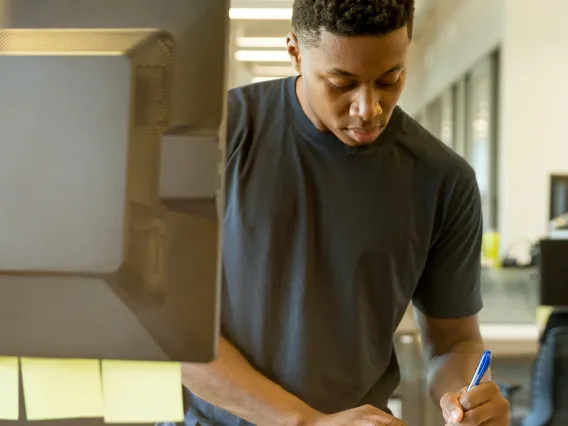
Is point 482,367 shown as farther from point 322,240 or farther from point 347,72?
point 347,72

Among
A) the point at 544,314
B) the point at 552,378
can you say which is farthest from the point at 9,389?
the point at 544,314

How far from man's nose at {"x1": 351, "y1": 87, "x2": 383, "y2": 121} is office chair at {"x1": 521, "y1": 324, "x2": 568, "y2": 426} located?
1.61m

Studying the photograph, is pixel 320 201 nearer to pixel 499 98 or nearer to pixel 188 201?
pixel 188 201

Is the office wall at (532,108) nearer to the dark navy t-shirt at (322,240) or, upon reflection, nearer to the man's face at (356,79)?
the dark navy t-shirt at (322,240)

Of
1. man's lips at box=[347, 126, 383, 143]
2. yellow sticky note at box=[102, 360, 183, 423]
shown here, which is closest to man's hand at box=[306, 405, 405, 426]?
yellow sticky note at box=[102, 360, 183, 423]

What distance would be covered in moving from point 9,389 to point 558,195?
2.54 m

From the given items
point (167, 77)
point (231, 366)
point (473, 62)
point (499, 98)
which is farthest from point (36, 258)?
point (473, 62)

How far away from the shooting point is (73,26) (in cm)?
50

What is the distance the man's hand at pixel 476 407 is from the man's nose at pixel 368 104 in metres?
0.33

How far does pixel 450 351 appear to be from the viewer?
0.90 m

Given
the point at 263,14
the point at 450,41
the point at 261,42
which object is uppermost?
the point at 450,41

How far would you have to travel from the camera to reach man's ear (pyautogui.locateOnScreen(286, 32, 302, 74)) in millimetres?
779

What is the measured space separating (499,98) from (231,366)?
2968 millimetres

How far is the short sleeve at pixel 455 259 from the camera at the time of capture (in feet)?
2.75
